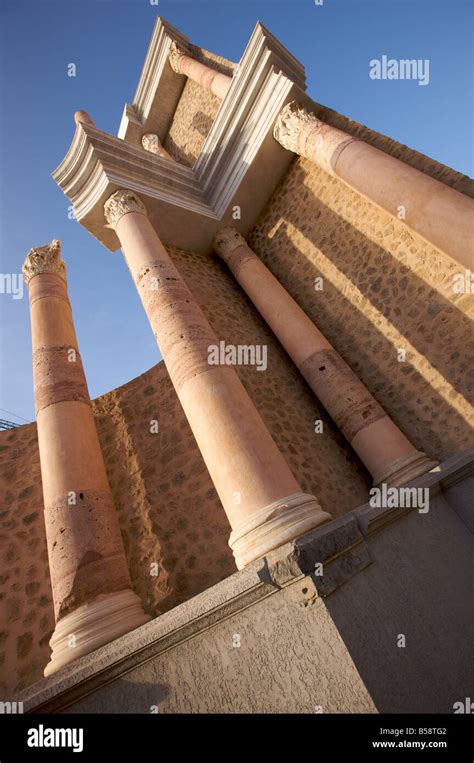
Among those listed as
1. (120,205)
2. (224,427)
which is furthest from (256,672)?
(120,205)

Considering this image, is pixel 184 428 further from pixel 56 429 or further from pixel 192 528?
pixel 56 429

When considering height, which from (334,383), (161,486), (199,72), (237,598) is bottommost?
(237,598)

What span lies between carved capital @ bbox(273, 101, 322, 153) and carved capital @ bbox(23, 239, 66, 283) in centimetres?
480

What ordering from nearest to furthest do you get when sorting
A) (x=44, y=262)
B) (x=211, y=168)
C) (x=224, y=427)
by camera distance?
(x=224, y=427)
(x=44, y=262)
(x=211, y=168)

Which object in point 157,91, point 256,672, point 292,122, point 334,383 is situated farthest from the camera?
point 157,91

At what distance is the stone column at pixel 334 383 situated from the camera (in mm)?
5121

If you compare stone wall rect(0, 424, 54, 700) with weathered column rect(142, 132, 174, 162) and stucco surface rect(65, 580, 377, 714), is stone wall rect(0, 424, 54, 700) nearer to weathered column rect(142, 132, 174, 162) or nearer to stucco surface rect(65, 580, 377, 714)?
stucco surface rect(65, 580, 377, 714)

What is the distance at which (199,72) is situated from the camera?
1166cm

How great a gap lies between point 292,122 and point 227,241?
2.63 metres

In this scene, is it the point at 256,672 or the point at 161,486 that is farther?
the point at 161,486

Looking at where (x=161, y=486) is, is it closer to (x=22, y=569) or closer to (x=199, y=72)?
(x=22, y=569)

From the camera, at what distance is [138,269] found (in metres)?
5.55

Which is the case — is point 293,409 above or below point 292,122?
below

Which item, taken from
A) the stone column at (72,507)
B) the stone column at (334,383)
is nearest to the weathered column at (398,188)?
the stone column at (334,383)
